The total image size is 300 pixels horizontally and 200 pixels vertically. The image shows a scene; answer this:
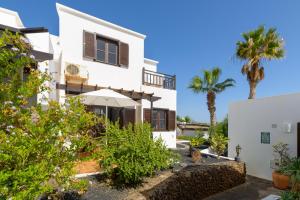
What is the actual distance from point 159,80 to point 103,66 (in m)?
4.69

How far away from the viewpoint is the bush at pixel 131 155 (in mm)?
A: 6633

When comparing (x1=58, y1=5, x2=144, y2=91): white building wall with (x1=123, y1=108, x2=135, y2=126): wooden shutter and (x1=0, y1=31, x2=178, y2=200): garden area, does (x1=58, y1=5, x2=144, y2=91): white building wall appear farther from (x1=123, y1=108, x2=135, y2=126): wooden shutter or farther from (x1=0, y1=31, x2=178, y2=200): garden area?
(x1=0, y1=31, x2=178, y2=200): garden area

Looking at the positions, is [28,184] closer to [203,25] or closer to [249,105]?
[249,105]

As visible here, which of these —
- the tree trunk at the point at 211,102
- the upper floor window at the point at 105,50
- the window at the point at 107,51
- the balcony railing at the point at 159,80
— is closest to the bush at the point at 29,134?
the upper floor window at the point at 105,50

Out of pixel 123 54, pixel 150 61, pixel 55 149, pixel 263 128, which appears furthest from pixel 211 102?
pixel 55 149

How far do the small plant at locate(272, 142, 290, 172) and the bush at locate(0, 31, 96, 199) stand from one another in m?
9.63

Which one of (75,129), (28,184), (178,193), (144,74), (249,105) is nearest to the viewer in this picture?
(28,184)

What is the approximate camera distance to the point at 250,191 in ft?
30.3

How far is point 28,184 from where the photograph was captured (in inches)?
110

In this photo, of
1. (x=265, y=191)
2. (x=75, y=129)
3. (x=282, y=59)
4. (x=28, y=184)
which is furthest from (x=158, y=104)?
(x=28, y=184)

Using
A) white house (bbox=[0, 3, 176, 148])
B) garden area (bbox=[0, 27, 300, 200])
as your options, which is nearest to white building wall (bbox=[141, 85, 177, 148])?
white house (bbox=[0, 3, 176, 148])

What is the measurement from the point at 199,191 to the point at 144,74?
8.66m

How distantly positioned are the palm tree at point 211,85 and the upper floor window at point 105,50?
11.0 metres

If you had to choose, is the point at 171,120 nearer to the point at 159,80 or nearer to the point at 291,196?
the point at 159,80
